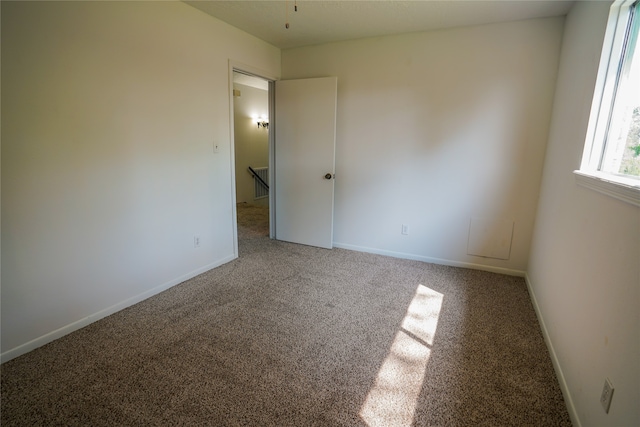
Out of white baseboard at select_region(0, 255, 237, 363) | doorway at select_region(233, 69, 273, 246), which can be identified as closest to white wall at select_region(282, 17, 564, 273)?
white baseboard at select_region(0, 255, 237, 363)

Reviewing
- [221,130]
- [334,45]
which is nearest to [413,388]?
[221,130]

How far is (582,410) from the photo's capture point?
1.40 metres

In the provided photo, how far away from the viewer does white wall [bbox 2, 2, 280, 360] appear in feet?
5.92

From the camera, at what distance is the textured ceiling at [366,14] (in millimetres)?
2551

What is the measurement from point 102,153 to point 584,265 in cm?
300

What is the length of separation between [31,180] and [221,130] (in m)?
1.62

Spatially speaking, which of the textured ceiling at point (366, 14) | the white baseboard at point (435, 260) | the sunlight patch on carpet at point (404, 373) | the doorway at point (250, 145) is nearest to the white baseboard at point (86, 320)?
the white baseboard at point (435, 260)

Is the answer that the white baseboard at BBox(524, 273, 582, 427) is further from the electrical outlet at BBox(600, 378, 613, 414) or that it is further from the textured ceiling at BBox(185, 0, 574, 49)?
the textured ceiling at BBox(185, 0, 574, 49)

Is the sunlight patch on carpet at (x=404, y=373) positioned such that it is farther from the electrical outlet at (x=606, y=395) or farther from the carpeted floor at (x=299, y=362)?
the electrical outlet at (x=606, y=395)

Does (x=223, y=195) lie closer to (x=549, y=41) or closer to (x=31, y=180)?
(x=31, y=180)

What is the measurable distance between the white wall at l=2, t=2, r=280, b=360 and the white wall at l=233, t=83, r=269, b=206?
10.7 ft

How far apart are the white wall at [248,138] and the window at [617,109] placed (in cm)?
548

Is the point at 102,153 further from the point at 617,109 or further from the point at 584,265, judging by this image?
the point at 617,109

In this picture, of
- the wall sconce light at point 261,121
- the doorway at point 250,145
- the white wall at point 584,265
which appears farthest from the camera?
the wall sconce light at point 261,121
